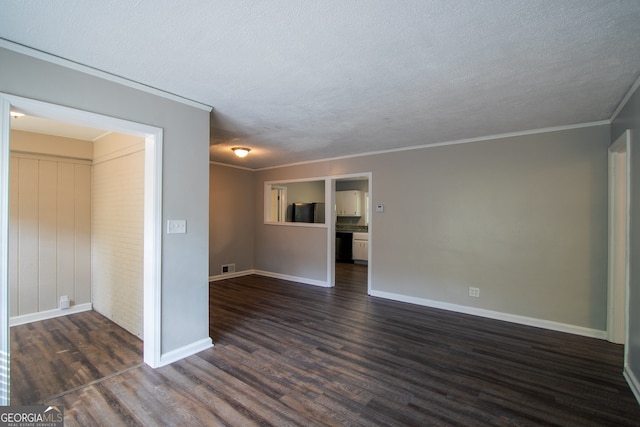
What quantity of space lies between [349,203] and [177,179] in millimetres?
6505

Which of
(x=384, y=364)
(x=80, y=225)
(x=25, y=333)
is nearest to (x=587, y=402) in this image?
(x=384, y=364)

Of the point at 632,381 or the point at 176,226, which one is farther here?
the point at 176,226

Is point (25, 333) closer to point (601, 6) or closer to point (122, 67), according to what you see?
point (122, 67)

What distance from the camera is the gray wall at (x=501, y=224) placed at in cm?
338

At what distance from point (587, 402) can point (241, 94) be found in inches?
146

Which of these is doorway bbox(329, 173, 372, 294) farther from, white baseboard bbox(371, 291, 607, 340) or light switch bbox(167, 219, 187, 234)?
light switch bbox(167, 219, 187, 234)

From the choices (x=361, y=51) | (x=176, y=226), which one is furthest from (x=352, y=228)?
(x=361, y=51)

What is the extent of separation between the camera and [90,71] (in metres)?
2.19

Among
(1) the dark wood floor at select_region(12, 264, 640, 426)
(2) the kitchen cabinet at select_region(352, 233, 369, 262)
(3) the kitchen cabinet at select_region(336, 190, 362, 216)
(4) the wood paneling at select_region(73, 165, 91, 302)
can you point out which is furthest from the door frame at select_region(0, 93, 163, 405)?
(3) the kitchen cabinet at select_region(336, 190, 362, 216)

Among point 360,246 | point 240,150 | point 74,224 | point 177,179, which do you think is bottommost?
point 360,246

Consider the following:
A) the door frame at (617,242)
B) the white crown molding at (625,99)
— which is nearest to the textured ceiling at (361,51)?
the white crown molding at (625,99)

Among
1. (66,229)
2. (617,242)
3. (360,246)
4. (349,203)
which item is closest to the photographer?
(617,242)

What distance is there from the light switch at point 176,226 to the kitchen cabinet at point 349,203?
642cm

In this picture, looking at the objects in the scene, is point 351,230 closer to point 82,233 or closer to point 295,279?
point 295,279
